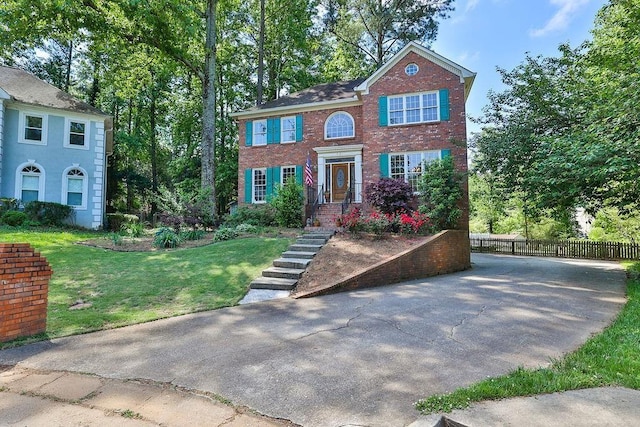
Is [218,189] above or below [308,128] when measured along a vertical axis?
below

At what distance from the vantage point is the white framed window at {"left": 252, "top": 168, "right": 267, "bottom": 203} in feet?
58.4

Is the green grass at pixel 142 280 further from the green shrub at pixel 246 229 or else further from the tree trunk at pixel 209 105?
the tree trunk at pixel 209 105

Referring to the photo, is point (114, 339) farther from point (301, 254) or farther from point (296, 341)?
point (301, 254)


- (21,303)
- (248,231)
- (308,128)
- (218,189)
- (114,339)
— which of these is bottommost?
(114,339)

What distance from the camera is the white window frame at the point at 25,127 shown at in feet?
55.8

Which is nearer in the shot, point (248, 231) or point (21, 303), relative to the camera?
point (21, 303)

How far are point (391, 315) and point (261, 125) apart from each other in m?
15.1

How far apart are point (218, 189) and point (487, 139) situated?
18.2 m

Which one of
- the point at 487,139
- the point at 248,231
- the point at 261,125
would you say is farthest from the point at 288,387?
the point at 261,125

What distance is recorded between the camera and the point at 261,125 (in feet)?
60.4

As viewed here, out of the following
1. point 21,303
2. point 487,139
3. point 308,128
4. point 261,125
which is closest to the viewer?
point 21,303

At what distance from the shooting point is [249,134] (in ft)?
60.7

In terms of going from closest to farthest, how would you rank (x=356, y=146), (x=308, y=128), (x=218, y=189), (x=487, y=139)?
(x=487, y=139), (x=356, y=146), (x=308, y=128), (x=218, y=189)

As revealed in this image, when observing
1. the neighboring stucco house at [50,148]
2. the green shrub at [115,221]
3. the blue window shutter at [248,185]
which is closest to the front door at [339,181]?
the blue window shutter at [248,185]
